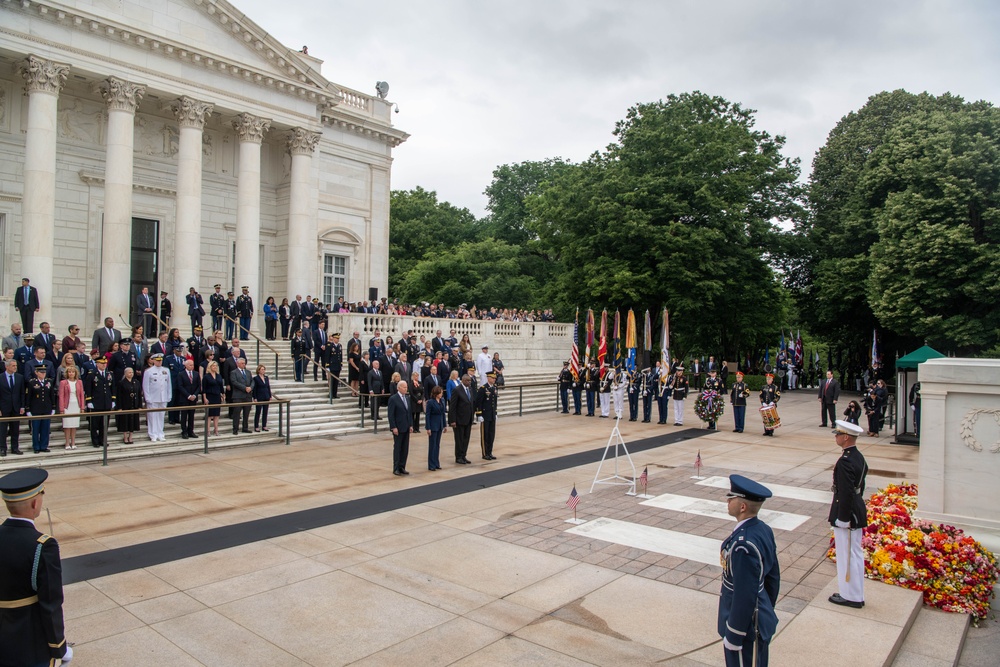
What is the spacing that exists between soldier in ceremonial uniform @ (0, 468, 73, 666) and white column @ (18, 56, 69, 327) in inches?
903

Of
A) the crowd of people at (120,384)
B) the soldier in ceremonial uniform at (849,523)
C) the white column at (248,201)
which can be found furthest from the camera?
the white column at (248,201)

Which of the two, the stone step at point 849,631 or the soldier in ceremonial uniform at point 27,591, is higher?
the soldier in ceremonial uniform at point 27,591

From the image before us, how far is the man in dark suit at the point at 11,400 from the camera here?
1384 cm

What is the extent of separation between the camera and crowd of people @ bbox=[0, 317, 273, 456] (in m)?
14.2

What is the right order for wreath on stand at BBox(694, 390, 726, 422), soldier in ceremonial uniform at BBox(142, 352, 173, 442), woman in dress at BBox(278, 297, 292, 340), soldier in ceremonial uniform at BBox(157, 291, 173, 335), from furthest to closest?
woman in dress at BBox(278, 297, 292, 340) < soldier in ceremonial uniform at BBox(157, 291, 173, 335) < wreath on stand at BBox(694, 390, 726, 422) < soldier in ceremonial uniform at BBox(142, 352, 173, 442)

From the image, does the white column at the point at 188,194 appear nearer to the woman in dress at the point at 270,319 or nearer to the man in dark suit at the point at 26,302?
the woman in dress at the point at 270,319

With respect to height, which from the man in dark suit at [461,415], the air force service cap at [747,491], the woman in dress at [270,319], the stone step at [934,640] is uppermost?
the woman in dress at [270,319]

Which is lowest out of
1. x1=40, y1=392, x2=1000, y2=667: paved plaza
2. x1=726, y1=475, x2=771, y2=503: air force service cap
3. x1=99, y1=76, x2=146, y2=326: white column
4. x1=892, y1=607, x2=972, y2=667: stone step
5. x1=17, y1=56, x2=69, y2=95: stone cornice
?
x1=892, y1=607, x2=972, y2=667: stone step

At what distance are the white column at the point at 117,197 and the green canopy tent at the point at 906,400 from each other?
2670 centimetres

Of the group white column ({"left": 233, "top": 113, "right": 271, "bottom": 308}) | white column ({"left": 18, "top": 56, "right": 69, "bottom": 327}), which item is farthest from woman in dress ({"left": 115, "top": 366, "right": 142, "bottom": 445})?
white column ({"left": 233, "top": 113, "right": 271, "bottom": 308})

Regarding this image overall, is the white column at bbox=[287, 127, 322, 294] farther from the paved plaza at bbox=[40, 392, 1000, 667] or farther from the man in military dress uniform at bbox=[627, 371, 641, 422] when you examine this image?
the paved plaza at bbox=[40, 392, 1000, 667]

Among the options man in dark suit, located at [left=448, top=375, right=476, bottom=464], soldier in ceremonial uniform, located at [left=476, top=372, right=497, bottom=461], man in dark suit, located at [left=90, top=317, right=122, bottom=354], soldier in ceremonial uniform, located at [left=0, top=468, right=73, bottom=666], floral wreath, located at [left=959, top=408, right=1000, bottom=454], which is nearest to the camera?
soldier in ceremonial uniform, located at [left=0, top=468, right=73, bottom=666]

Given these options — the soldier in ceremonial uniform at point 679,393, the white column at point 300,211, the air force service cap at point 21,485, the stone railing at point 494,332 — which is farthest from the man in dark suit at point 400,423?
the white column at point 300,211

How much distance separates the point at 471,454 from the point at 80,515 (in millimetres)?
8547
